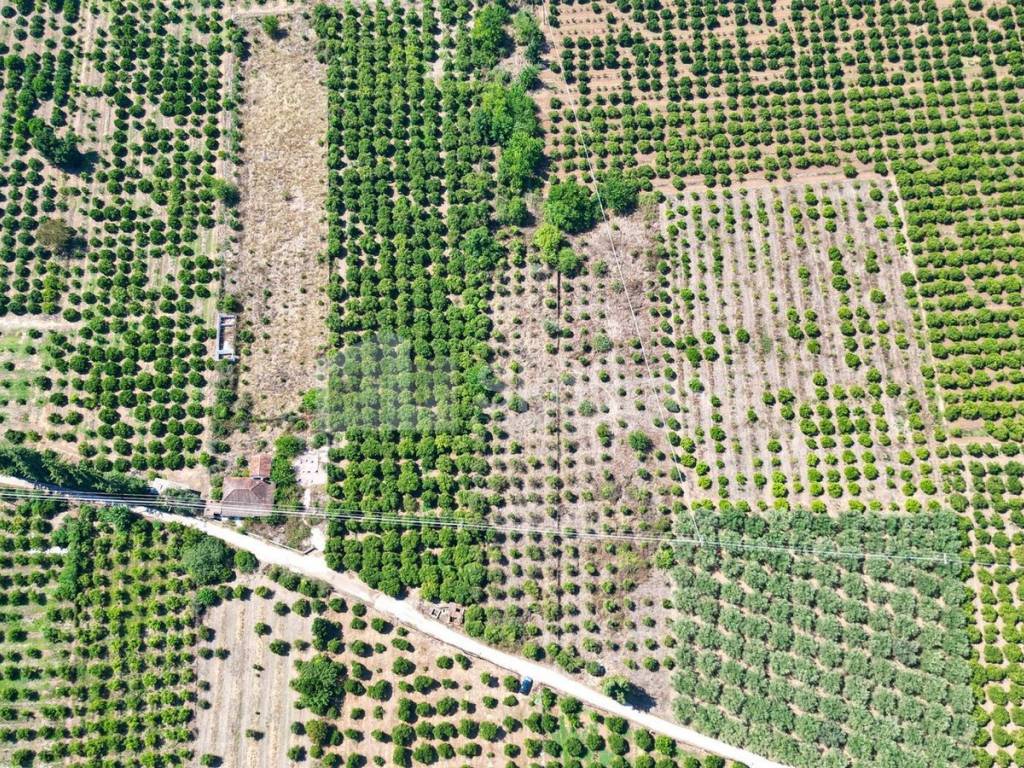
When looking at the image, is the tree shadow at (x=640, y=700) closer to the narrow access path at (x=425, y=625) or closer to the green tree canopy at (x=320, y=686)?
the narrow access path at (x=425, y=625)

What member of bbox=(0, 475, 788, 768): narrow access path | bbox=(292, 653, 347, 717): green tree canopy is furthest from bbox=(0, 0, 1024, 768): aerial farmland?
bbox=(292, 653, 347, 717): green tree canopy

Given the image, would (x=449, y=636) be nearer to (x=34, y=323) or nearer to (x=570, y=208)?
(x=570, y=208)

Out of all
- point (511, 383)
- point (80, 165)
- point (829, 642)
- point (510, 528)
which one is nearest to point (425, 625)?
point (510, 528)

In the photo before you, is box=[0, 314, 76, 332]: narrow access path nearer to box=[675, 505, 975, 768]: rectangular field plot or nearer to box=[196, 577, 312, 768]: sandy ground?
box=[196, 577, 312, 768]: sandy ground

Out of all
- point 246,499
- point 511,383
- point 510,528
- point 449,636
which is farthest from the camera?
point 511,383

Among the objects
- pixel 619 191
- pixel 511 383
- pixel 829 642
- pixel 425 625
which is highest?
pixel 619 191

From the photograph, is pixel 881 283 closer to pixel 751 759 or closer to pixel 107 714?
pixel 751 759

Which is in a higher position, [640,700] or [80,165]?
[80,165]

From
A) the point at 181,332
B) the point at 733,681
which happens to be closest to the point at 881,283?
the point at 733,681
